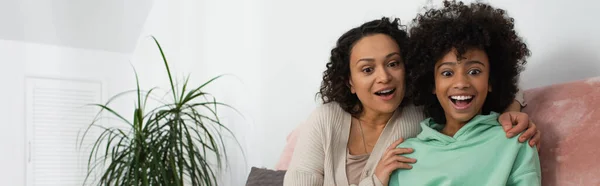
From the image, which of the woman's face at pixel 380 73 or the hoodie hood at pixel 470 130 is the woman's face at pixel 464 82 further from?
the woman's face at pixel 380 73

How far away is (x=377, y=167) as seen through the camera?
4.56ft

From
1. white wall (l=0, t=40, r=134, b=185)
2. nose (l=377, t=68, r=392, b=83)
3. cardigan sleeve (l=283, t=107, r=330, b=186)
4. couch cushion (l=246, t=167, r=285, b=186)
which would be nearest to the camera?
nose (l=377, t=68, r=392, b=83)

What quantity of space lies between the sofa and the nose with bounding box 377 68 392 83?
0.33 metres

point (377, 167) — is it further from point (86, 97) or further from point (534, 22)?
point (86, 97)

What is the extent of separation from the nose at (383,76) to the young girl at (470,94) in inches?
3.5

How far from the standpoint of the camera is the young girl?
1.16 m

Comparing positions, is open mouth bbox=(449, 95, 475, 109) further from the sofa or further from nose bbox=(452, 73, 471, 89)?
the sofa

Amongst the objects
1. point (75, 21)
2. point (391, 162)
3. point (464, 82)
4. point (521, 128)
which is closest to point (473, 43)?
point (464, 82)

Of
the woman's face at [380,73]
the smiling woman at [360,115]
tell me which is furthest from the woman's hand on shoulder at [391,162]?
the woman's face at [380,73]

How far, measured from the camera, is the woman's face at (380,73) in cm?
143

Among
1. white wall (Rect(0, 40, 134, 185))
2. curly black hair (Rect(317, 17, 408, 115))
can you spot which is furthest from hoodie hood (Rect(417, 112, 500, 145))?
white wall (Rect(0, 40, 134, 185))

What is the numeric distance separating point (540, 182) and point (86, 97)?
340 cm

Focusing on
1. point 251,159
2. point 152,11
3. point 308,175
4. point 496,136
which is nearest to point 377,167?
point 308,175

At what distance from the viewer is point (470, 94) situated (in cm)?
122
